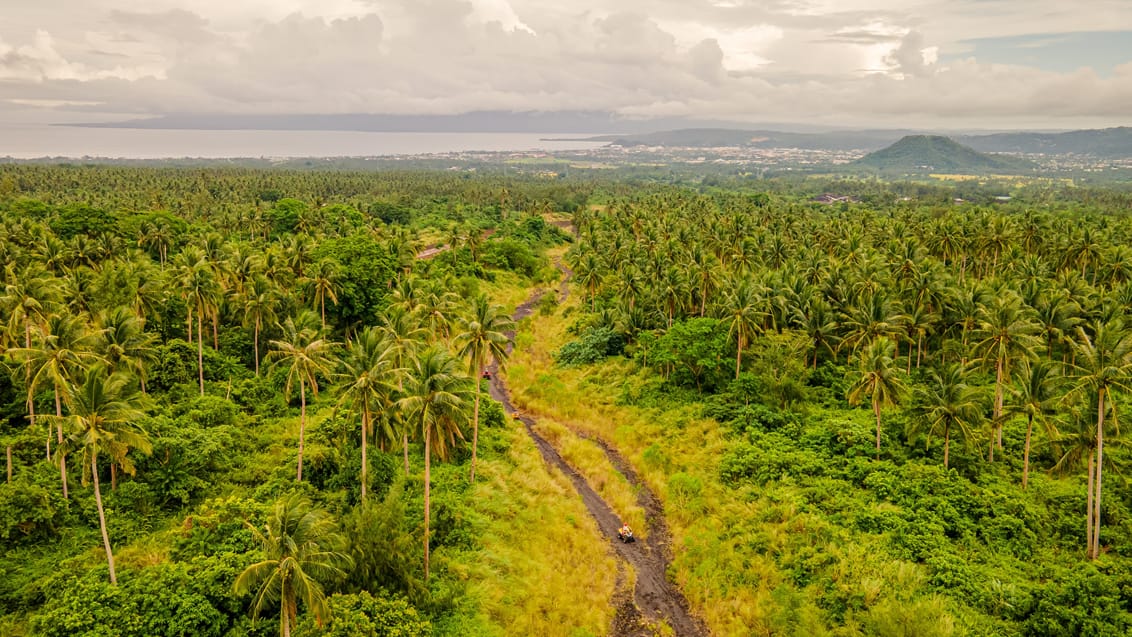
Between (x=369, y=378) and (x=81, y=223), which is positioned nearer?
(x=369, y=378)

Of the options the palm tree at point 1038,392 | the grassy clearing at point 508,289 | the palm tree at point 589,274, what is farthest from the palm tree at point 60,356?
the grassy clearing at point 508,289

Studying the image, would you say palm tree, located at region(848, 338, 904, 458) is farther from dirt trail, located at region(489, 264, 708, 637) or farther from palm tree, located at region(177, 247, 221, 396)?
palm tree, located at region(177, 247, 221, 396)

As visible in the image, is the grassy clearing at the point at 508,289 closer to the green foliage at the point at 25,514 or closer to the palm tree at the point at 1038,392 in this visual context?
the green foliage at the point at 25,514

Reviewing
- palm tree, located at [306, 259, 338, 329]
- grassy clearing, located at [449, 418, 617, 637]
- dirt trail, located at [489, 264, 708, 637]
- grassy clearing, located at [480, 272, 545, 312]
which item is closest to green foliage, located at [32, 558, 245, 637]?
grassy clearing, located at [449, 418, 617, 637]

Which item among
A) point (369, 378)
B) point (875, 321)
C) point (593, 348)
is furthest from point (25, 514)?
point (875, 321)

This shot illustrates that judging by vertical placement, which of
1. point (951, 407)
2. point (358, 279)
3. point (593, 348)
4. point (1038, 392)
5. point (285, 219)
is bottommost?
point (593, 348)

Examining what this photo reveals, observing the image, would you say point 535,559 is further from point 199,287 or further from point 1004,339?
point 199,287

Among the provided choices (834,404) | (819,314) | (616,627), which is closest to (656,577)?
(616,627)
